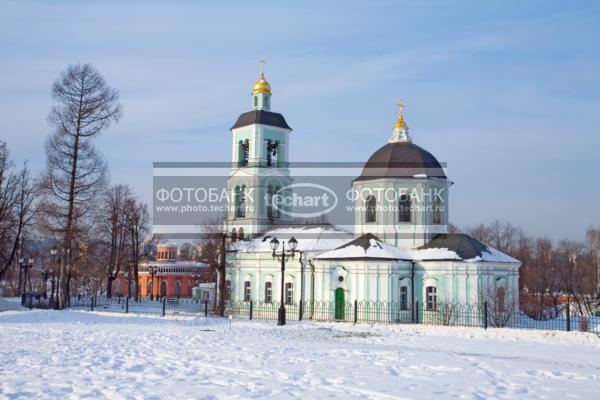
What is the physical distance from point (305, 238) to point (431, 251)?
7.65 metres

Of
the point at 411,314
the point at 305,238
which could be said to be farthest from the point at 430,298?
the point at 305,238

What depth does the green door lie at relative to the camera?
99.8ft

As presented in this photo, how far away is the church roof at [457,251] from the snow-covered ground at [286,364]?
34.4 feet

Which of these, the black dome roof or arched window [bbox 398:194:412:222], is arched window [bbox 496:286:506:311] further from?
the black dome roof

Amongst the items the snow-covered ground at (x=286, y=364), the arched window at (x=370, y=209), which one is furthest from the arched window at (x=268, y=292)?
the snow-covered ground at (x=286, y=364)

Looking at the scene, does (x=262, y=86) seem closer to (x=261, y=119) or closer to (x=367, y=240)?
(x=261, y=119)

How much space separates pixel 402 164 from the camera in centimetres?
3155

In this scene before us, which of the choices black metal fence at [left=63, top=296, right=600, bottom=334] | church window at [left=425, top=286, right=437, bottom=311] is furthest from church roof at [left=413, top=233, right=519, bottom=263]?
black metal fence at [left=63, top=296, right=600, bottom=334]

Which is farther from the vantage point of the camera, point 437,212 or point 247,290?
point 247,290

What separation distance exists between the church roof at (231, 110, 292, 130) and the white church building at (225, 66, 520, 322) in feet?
0.29

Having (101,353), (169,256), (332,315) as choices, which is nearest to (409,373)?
(101,353)

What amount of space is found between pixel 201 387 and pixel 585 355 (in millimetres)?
9683

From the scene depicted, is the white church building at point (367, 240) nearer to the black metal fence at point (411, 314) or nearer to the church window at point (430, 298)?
the church window at point (430, 298)

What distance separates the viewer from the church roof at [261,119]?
1469 inches
